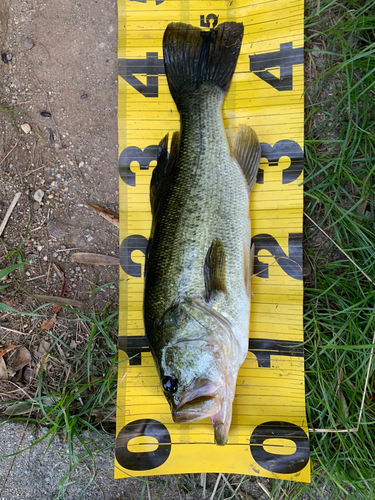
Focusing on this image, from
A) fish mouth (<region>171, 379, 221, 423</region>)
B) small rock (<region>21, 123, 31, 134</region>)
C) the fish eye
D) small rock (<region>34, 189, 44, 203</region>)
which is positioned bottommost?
fish mouth (<region>171, 379, 221, 423</region>)

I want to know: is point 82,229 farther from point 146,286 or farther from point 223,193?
point 223,193

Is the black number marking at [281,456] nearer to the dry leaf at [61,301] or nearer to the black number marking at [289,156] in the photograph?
the dry leaf at [61,301]

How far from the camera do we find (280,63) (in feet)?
8.09

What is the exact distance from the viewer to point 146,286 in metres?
2.11

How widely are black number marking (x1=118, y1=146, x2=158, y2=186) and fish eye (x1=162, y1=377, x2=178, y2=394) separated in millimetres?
1504

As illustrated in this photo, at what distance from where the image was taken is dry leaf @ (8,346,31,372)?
2600mm

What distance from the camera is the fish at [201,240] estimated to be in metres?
1.89

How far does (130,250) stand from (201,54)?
1.58 m

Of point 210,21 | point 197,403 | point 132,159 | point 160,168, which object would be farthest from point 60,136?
point 197,403

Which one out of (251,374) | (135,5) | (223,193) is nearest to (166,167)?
(223,193)

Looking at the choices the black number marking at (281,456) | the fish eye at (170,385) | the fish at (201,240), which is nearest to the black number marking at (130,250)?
the fish at (201,240)

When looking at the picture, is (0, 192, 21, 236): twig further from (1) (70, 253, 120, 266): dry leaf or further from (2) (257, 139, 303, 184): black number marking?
(2) (257, 139, 303, 184): black number marking

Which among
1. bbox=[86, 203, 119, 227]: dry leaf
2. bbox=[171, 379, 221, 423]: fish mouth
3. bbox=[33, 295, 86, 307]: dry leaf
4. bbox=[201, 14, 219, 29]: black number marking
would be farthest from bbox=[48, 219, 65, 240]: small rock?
bbox=[201, 14, 219, 29]: black number marking

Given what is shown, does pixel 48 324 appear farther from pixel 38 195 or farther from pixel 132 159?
pixel 132 159
